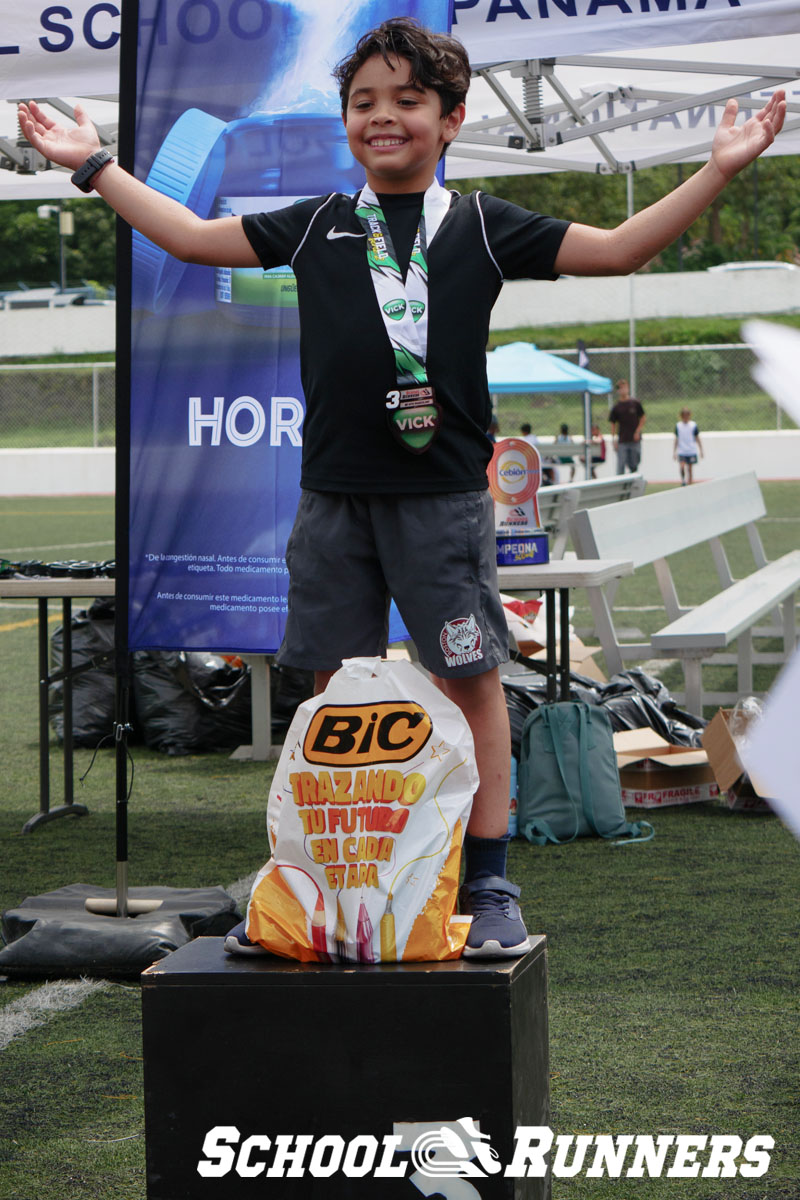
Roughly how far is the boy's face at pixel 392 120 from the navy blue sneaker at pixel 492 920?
127cm

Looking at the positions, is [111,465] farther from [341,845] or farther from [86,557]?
[341,845]

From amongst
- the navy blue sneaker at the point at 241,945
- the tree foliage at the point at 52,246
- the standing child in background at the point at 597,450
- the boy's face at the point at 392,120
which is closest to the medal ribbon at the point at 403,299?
the boy's face at the point at 392,120

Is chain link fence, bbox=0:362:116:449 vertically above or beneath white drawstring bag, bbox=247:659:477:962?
above

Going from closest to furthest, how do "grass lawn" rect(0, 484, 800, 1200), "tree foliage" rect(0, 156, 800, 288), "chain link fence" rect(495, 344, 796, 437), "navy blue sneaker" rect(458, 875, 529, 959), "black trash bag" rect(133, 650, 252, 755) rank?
"navy blue sneaker" rect(458, 875, 529, 959) → "grass lawn" rect(0, 484, 800, 1200) → "black trash bag" rect(133, 650, 252, 755) → "chain link fence" rect(495, 344, 796, 437) → "tree foliage" rect(0, 156, 800, 288)

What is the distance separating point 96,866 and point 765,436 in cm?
2867

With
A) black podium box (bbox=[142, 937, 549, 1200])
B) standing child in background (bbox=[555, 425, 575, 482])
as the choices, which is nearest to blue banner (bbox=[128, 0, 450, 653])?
black podium box (bbox=[142, 937, 549, 1200])

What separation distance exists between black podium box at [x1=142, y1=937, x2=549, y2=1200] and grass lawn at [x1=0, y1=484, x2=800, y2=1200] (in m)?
0.41

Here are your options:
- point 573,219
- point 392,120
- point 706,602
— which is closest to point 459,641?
point 392,120

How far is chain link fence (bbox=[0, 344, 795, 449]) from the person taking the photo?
33438mm

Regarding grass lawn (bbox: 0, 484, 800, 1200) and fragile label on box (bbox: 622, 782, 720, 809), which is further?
fragile label on box (bbox: 622, 782, 720, 809)

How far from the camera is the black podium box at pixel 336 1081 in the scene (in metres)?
2.05

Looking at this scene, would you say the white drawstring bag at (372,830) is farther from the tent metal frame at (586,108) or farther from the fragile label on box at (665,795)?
the tent metal frame at (586,108)

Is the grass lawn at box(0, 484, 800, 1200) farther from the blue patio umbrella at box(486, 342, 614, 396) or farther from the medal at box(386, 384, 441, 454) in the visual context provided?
the blue patio umbrella at box(486, 342, 614, 396)

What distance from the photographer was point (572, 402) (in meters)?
34.9
